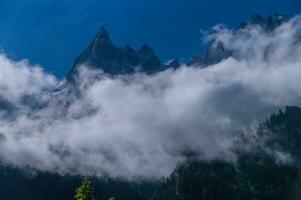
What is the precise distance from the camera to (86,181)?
299 feet

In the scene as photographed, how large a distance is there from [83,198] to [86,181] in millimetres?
2478

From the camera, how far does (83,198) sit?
295 feet
